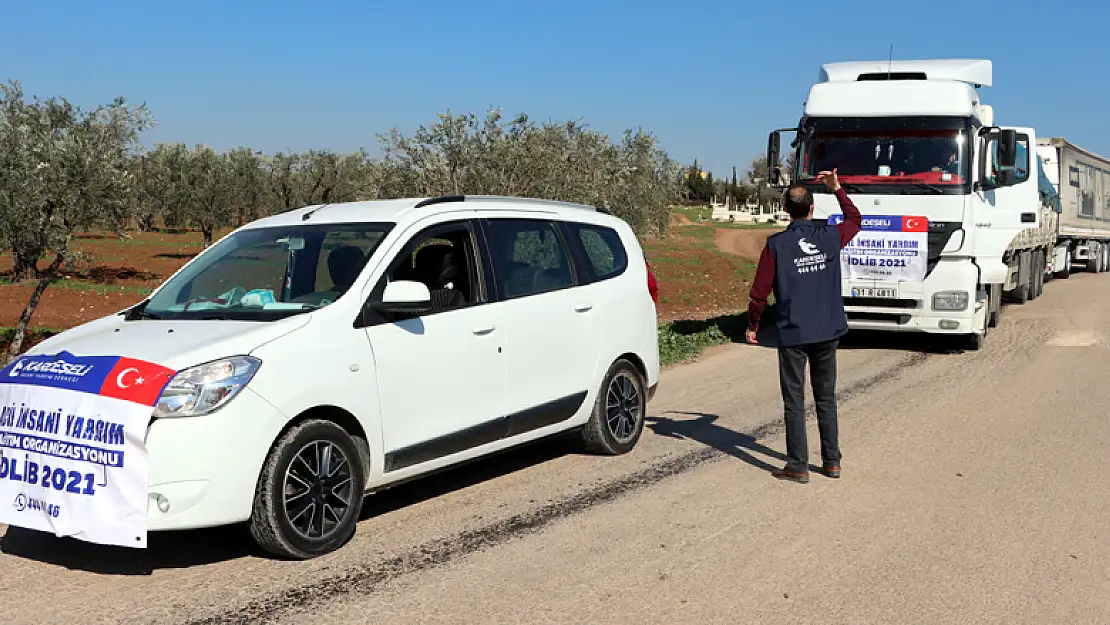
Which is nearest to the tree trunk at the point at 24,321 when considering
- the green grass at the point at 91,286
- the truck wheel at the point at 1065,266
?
the green grass at the point at 91,286

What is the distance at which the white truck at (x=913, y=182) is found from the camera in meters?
13.6

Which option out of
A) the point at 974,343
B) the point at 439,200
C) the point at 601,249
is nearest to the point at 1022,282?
the point at 974,343

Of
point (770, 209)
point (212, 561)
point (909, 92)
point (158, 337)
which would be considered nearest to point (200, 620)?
point (212, 561)

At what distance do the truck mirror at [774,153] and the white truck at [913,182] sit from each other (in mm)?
13

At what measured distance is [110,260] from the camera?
3894 centimetres

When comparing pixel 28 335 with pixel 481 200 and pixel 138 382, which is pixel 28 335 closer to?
pixel 481 200

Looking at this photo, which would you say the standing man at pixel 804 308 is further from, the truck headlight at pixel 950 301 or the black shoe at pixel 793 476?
the truck headlight at pixel 950 301

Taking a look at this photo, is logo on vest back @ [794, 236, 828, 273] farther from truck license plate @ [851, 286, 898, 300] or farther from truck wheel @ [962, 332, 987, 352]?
truck wheel @ [962, 332, 987, 352]

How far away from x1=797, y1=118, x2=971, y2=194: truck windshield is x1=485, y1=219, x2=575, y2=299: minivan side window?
7.55 metres

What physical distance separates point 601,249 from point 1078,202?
77.9ft

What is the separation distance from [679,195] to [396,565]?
59.2 meters

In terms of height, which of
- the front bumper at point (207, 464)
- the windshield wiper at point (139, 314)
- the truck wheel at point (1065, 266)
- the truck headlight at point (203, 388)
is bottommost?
the truck wheel at point (1065, 266)

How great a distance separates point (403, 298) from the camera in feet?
19.0

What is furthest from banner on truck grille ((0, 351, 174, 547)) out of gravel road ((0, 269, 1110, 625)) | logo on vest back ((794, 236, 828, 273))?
logo on vest back ((794, 236, 828, 273))
